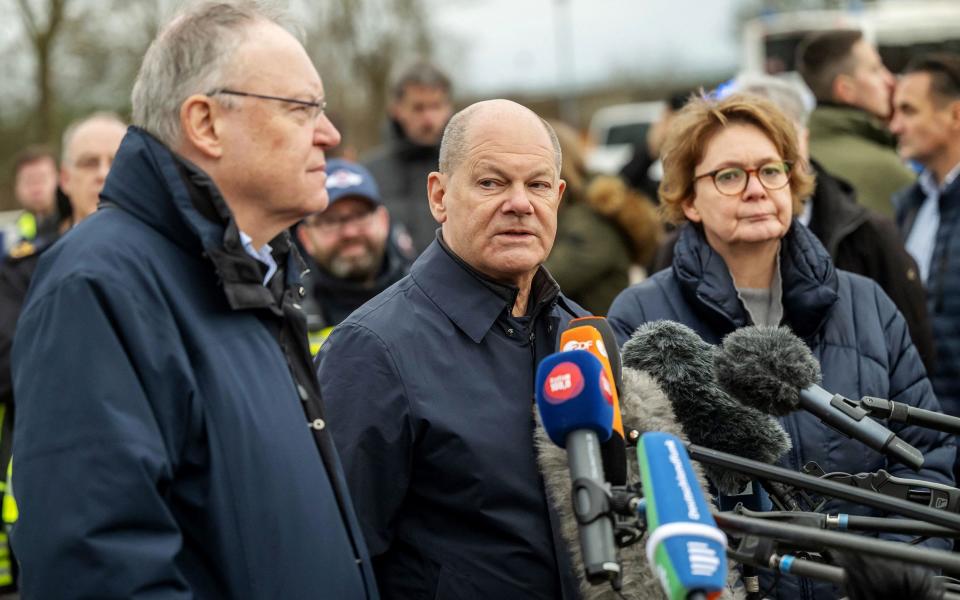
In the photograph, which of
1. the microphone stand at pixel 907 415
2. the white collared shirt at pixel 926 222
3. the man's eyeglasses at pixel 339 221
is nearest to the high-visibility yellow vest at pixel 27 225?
the man's eyeglasses at pixel 339 221

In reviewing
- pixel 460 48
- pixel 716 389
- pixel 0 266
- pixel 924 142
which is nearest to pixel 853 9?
pixel 460 48

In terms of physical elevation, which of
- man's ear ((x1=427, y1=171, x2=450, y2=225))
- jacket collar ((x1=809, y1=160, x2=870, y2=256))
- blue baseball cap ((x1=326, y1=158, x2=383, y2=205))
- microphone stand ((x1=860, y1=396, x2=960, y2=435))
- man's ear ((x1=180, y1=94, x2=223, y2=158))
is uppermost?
man's ear ((x1=180, y1=94, x2=223, y2=158))

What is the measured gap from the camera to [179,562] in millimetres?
Answer: 2381

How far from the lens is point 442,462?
2.93 metres

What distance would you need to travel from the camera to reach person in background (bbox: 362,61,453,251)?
732 centimetres

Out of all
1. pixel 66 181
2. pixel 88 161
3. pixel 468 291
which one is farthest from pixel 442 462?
pixel 66 181

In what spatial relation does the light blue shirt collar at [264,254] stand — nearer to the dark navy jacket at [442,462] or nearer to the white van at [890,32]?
the dark navy jacket at [442,462]

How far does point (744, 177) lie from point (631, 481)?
1599mm

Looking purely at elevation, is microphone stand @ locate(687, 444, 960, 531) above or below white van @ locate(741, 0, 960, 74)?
above

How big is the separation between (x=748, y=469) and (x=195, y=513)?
1.09m

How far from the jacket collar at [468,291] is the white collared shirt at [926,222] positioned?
312 cm

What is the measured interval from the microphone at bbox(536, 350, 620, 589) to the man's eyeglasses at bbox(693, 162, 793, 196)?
1.72 m

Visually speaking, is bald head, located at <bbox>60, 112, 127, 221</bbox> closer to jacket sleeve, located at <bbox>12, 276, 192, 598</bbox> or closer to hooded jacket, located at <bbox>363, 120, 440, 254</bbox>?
hooded jacket, located at <bbox>363, 120, 440, 254</bbox>

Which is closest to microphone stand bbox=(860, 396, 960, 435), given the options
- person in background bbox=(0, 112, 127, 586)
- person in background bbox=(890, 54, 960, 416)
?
person in background bbox=(890, 54, 960, 416)
